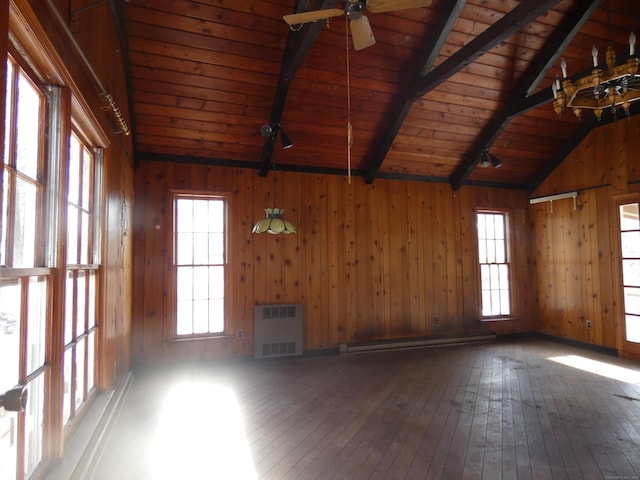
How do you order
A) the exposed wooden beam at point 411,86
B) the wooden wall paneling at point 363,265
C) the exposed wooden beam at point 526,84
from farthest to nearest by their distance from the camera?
the wooden wall paneling at point 363,265, the exposed wooden beam at point 526,84, the exposed wooden beam at point 411,86

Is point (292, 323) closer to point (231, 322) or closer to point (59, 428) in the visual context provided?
point (231, 322)

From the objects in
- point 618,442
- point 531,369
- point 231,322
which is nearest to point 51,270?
point 231,322

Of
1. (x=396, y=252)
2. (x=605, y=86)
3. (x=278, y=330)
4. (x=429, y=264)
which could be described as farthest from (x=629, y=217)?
(x=278, y=330)

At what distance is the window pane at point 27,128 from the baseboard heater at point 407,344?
4649 mm

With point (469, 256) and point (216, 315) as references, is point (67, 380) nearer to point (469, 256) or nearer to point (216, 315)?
point (216, 315)

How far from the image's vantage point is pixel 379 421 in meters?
3.15

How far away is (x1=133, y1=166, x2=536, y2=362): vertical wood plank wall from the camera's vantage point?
4.80 metres

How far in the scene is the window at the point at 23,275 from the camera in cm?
135

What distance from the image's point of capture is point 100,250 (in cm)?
277

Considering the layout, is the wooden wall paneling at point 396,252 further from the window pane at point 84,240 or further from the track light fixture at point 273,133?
the window pane at point 84,240

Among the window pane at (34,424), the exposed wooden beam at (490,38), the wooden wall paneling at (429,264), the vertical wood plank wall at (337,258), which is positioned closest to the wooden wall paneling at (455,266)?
the vertical wood plank wall at (337,258)

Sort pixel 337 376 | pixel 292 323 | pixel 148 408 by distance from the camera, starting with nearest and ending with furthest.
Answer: pixel 148 408, pixel 337 376, pixel 292 323

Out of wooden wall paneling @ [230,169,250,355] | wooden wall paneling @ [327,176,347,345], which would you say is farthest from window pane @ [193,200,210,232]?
wooden wall paneling @ [327,176,347,345]

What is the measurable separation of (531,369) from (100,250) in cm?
524
